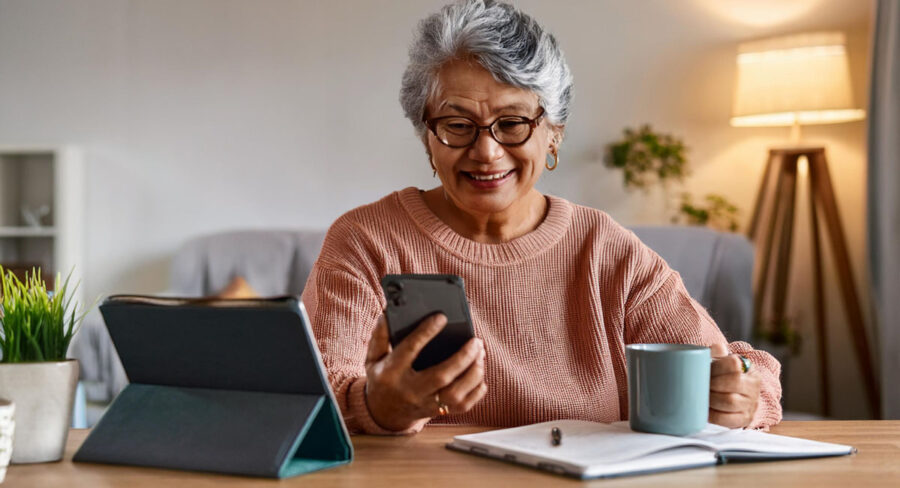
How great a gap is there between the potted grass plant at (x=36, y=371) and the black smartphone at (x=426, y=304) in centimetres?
31

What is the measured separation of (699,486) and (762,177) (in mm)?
3020

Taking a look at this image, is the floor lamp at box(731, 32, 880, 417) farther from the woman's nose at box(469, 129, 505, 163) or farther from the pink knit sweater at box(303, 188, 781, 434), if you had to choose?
the woman's nose at box(469, 129, 505, 163)

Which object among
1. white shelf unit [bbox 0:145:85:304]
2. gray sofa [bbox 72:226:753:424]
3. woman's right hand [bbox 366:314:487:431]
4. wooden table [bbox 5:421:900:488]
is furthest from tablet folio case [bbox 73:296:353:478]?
white shelf unit [bbox 0:145:85:304]

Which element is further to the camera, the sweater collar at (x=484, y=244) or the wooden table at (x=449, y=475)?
the sweater collar at (x=484, y=244)

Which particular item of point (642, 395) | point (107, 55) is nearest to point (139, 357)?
point (642, 395)

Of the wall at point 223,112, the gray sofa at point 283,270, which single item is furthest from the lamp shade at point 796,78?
the wall at point 223,112

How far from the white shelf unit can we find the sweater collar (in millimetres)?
2739

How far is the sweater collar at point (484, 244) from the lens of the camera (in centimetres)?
155

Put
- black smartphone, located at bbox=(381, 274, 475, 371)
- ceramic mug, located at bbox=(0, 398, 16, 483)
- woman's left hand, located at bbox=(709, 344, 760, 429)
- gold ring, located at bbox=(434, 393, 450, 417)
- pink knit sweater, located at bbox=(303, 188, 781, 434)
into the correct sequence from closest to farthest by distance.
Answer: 1. ceramic mug, located at bbox=(0, 398, 16, 483)
2. black smartphone, located at bbox=(381, 274, 475, 371)
3. gold ring, located at bbox=(434, 393, 450, 417)
4. woman's left hand, located at bbox=(709, 344, 760, 429)
5. pink knit sweater, located at bbox=(303, 188, 781, 434)

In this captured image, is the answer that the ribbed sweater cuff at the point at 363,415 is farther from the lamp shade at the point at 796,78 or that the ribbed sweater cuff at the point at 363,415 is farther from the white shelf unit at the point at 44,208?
the white shelf unit at the point at 44,208

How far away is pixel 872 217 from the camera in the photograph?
3494 mm

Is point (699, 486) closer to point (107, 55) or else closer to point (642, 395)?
point (642, 395)

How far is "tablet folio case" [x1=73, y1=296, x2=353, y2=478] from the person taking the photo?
855 mm

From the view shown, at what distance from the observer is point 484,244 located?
1.56 metres
